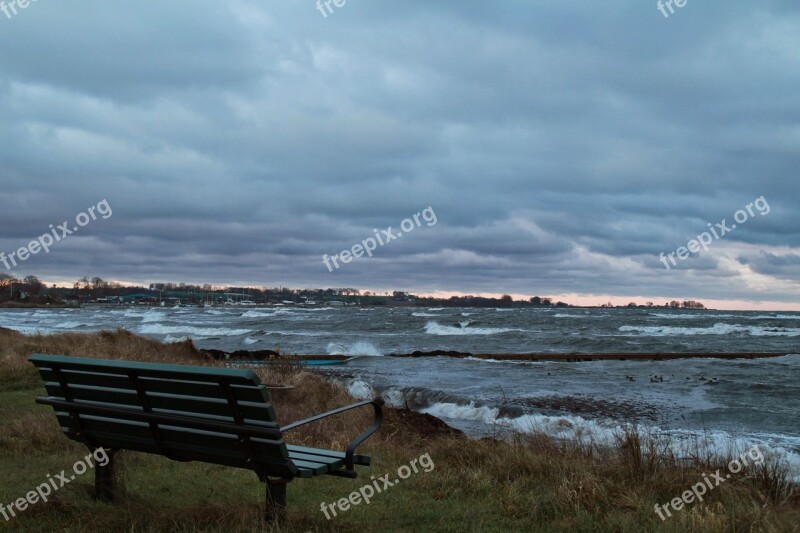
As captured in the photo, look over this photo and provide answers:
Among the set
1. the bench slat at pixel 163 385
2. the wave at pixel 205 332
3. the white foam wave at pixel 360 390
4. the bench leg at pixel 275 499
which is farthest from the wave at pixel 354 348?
the bench leg at pixel 275 499

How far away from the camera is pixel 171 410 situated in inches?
174

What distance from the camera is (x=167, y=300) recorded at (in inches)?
6043

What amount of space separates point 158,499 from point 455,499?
2.28m

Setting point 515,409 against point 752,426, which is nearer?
point 752,426

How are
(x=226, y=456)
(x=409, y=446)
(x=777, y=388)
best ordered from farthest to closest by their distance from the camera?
(x=777, y=388)
(x=409, y=446)
(x=226, y=456)

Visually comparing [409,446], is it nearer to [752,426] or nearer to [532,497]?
[532,497]

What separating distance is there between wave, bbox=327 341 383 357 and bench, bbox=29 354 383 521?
2935cm

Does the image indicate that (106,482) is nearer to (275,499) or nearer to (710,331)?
(275,499)

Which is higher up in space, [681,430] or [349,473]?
[349,473]

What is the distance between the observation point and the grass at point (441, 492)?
4430 mm

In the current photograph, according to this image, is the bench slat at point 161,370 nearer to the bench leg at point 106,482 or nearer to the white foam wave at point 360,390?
the bench leg at point 106,482

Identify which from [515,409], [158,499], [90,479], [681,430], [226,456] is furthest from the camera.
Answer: [515,409]

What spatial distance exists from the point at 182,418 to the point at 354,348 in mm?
32466

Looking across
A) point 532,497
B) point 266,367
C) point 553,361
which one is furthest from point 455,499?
point 553,361
